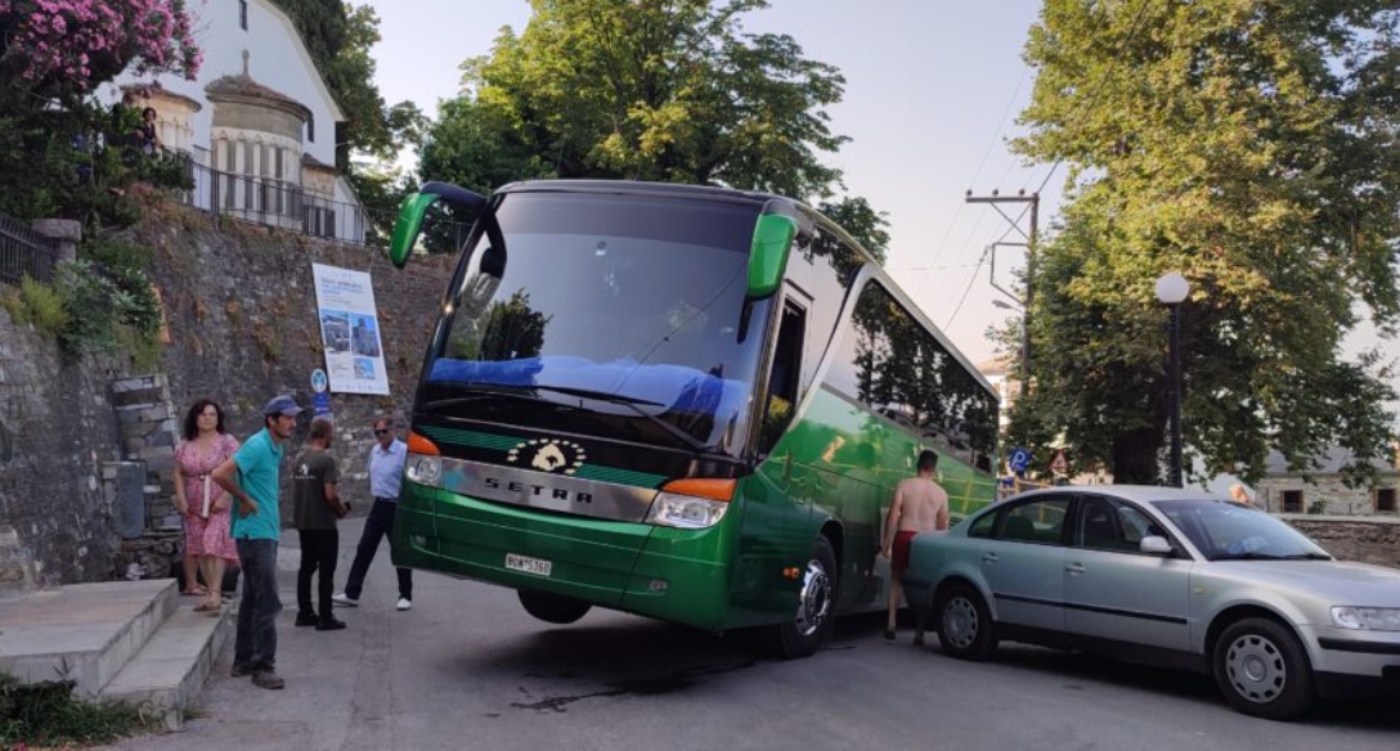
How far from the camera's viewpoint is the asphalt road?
6.67 m

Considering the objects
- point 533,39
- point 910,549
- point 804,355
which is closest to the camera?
point 804,355

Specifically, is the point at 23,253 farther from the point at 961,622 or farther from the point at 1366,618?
the point at 1366,618

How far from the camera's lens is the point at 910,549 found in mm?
10969


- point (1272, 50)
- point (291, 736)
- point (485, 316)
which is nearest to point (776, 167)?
point (1272, 50)

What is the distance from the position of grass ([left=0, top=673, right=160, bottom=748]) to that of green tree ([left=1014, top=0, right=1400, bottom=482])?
25.2 meters

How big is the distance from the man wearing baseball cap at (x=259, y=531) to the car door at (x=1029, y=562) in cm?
570

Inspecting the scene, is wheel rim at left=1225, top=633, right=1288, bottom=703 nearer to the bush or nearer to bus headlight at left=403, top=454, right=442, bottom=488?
bus headlight at left=403, top=454, right=442, bottom=488

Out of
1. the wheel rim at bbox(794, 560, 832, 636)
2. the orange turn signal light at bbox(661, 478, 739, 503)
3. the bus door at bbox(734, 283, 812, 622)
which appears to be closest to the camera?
the orange turn signal light at bbox(661, 478, 739, 503)

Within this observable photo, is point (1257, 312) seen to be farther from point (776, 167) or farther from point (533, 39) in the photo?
point (533, 39)

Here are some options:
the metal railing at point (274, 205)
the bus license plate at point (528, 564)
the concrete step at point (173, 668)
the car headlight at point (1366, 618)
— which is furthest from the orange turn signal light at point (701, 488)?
the metal railing at point (274, 205)

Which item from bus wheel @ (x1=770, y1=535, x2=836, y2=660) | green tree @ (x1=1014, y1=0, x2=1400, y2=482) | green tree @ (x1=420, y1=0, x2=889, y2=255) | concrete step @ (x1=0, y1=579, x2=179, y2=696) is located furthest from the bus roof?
green tree @ (x1=420, y1=0, x2=889, y2=255)

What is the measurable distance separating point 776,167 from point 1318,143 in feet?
54.4

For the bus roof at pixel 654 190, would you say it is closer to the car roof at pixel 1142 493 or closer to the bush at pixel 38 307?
the car roof at pixel 1142 493

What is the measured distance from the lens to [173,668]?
7047 mm
